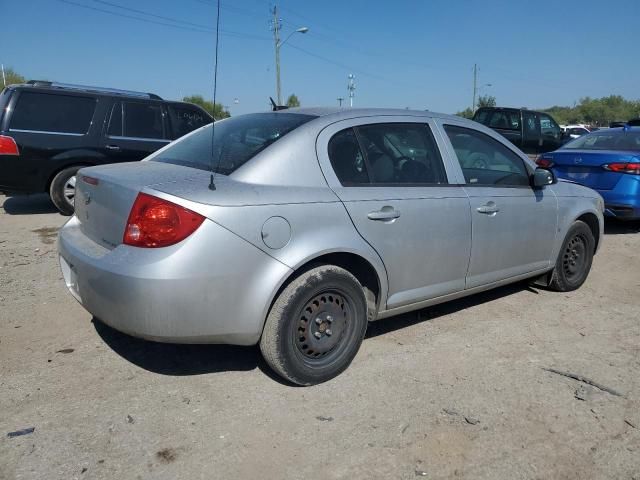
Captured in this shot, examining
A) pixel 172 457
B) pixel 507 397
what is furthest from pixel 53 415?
pixel 507 397

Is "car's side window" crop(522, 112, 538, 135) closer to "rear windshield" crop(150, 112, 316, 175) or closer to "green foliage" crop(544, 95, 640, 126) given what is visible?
"rear windshield" crop(150, 112, 316, 175)

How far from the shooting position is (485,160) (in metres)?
4.30

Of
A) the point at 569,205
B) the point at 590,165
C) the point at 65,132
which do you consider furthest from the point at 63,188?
the point at 590,165

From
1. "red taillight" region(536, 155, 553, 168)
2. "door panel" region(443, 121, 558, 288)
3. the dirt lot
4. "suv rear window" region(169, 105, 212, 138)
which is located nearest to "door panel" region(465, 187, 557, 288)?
"door panel" region(443, 121, 558, 288)

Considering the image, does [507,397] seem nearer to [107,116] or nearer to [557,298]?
[557,298]

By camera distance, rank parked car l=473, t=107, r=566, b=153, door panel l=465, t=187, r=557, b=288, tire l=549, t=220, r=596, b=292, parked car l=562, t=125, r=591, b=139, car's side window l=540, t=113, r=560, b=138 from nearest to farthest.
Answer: door panel l=465, t=187, r=557, b=288 → tire l=549, t=220, r=596, b=292 → parked car l=473, t=107, r=566, b=153 → car's side window l=540, t=113, r=560, b=138 → parked car l=562, t=125, r=591, b=139

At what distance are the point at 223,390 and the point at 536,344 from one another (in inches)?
88.2

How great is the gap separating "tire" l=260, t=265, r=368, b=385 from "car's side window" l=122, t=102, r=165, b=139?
6.04 meters

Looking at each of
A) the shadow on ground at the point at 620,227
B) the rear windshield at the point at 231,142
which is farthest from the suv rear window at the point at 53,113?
the shadow on ground at the point at 620,227

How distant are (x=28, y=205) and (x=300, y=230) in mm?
7517

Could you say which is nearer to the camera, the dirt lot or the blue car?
the dirt lot

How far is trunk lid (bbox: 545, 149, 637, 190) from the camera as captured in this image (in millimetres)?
7266

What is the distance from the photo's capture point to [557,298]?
195 inches

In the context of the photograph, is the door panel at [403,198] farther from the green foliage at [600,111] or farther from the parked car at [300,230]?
the green foliage at [600,111]
